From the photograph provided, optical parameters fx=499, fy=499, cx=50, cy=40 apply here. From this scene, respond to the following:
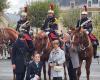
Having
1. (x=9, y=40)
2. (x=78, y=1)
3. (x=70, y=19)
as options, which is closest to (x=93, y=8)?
(x=78, y=1)

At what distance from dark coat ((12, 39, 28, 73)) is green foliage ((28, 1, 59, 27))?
58.4 meters

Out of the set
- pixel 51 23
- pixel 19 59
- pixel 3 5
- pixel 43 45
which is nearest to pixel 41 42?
pixel 43 45

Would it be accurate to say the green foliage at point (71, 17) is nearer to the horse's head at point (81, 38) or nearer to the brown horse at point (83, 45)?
the brown horse at point (83, 45)

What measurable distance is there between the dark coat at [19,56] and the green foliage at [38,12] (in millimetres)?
58402

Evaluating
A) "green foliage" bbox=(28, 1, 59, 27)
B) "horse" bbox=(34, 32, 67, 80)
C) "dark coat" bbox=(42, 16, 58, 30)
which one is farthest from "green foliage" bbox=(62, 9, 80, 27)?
"horse" bbox=(34, 32, 67, 80)

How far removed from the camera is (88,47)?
18.6 metres

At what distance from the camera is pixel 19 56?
1491cm

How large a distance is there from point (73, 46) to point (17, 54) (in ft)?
10.8

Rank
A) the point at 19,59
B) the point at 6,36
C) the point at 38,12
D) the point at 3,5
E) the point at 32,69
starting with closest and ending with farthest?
1. the point at 32,69
2. the point at 19,59
3. the point at 6,36
4. the point at 3,5
5. the point at 38,12

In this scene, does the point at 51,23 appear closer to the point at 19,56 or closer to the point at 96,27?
the point at 19,56

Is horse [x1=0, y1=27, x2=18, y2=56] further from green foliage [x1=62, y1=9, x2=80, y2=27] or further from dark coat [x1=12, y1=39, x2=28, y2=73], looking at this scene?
green foliage [x1=62, y1=9, x2=80, y2=27]

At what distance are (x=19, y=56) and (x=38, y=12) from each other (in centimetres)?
6315

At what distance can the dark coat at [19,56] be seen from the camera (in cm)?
1481

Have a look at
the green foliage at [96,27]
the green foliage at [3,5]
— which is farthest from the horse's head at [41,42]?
the green foliage at [96,27]
